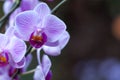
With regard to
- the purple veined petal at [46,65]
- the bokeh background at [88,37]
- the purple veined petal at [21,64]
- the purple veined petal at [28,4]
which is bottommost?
the bokeh background at [88,37]

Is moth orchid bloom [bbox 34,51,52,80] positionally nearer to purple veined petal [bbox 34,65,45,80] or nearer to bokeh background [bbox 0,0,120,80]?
purple veined petal [bbox 34,65,45,80]

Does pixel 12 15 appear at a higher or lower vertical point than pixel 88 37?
higher

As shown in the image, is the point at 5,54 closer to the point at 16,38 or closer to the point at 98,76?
the point at 16,38

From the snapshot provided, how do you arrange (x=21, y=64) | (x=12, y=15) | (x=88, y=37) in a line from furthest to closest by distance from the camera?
(x=88, y=37) → (x=12, y=15) → (x=21, y=64)

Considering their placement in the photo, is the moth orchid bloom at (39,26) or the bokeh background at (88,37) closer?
the moth orchid bloom at (39,26)

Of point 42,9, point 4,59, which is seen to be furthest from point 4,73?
point 42,9

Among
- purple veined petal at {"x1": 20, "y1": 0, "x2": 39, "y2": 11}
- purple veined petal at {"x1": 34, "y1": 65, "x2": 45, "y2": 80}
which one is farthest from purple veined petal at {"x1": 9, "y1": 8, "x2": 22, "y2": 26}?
purple veined petal at {"x1": 34, "y1": 65, "x2": 45, "y2": 80}

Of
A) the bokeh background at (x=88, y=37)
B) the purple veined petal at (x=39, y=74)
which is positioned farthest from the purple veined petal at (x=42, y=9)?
the bokeh background at (x=88, y=37)

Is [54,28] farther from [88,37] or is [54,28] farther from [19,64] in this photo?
[88,37]

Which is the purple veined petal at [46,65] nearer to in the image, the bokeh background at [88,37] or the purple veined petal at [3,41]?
the purple veined petal at [3,41]
